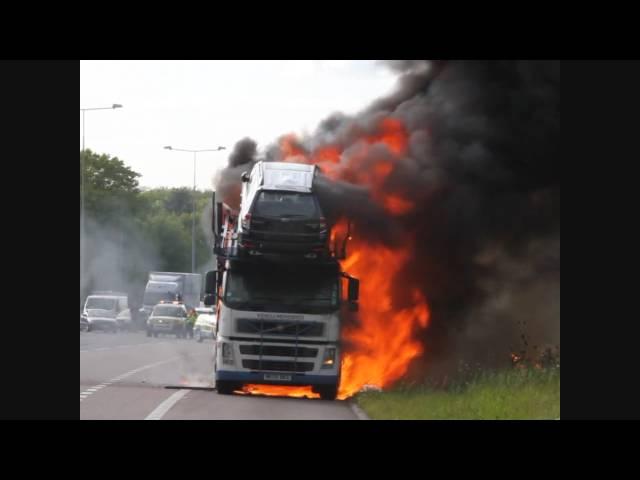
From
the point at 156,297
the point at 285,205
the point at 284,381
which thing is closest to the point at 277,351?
the point at 284,381

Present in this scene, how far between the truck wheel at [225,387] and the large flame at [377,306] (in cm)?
95

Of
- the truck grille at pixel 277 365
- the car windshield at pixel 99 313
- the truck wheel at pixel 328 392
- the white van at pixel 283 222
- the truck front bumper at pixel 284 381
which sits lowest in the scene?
the car windshield at pixel 99 313

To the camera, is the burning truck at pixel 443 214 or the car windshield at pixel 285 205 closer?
the car windshield at pixel 285 205

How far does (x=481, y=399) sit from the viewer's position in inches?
944

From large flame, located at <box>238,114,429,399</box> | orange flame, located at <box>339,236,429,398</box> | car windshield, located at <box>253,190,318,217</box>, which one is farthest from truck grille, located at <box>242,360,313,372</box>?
car windshield, located at <box>253,190,318,217</box>

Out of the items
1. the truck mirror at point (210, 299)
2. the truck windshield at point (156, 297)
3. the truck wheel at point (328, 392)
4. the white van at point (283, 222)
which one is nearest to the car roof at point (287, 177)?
the white van at point (283, 222)

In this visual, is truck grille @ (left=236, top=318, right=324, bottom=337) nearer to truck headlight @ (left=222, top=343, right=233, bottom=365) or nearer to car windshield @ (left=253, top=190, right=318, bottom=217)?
truck headlight @ (left=222, top=343, right=233, bottom=365)

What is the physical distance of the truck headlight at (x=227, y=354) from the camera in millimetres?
27072

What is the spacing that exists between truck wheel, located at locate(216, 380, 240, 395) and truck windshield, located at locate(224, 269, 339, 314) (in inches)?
73.4

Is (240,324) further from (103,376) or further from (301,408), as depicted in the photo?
(103,376)

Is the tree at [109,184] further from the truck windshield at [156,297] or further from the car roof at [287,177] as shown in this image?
the car roof at [287,177]
